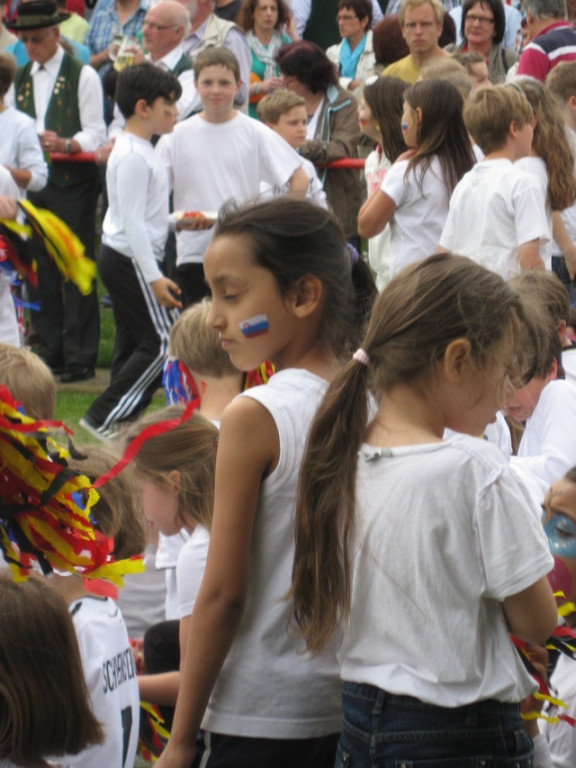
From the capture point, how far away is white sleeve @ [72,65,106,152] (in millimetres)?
8523

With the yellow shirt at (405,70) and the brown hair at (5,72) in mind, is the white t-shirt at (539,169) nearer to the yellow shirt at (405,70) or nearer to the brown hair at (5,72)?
the yellow shirt at (405,70)

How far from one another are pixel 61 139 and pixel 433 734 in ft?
23.5

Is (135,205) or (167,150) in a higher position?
(167,150)

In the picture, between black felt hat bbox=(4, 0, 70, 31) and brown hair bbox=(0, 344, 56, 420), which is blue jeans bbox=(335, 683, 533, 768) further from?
black felt hat bbox=(4, 0, 70, 31)

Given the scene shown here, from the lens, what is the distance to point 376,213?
18.9 feet

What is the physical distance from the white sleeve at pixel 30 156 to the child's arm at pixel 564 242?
3.03m

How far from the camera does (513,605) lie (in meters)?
1.87

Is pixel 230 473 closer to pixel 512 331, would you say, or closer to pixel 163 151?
pixel 512 331

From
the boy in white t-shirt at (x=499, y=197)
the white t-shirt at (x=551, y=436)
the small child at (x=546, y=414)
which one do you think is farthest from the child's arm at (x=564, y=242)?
the white t-shirt at (x=551, y=436)

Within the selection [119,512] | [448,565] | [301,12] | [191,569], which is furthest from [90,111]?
[448,565]

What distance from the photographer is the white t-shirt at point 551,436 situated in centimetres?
322

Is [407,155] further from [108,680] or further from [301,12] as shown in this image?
[301,12]

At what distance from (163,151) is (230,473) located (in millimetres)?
5139

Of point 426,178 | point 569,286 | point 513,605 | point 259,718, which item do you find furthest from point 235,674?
point 569,286
